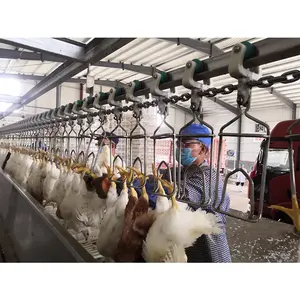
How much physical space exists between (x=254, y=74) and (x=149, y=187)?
0.78 m

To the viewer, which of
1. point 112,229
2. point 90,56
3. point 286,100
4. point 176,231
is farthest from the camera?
point 286,100

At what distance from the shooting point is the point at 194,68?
71 centimetres

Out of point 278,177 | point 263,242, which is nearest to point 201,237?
point 263,242

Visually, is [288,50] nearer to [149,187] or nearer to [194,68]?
[194,68]

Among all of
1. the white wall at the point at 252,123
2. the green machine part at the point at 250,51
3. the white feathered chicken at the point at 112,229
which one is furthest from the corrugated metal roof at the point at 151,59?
the green machine part at the point at 250,51

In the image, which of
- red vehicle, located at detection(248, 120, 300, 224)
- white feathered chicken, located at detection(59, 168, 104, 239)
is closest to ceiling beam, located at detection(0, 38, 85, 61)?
white feathered chicken, located at detection(59, 168, 104, 239)

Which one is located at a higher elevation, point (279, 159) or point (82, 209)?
point (279, 159)

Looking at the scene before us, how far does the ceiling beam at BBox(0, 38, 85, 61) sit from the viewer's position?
1190 millimetres

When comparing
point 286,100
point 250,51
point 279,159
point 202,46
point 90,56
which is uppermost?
point 202,46

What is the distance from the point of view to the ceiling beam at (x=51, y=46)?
1190mm

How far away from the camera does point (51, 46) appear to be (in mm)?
1328

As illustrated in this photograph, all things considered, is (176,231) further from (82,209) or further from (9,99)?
(9,99)

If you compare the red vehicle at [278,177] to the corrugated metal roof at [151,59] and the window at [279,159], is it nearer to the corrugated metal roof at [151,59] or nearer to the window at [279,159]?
the window at [279,159]
